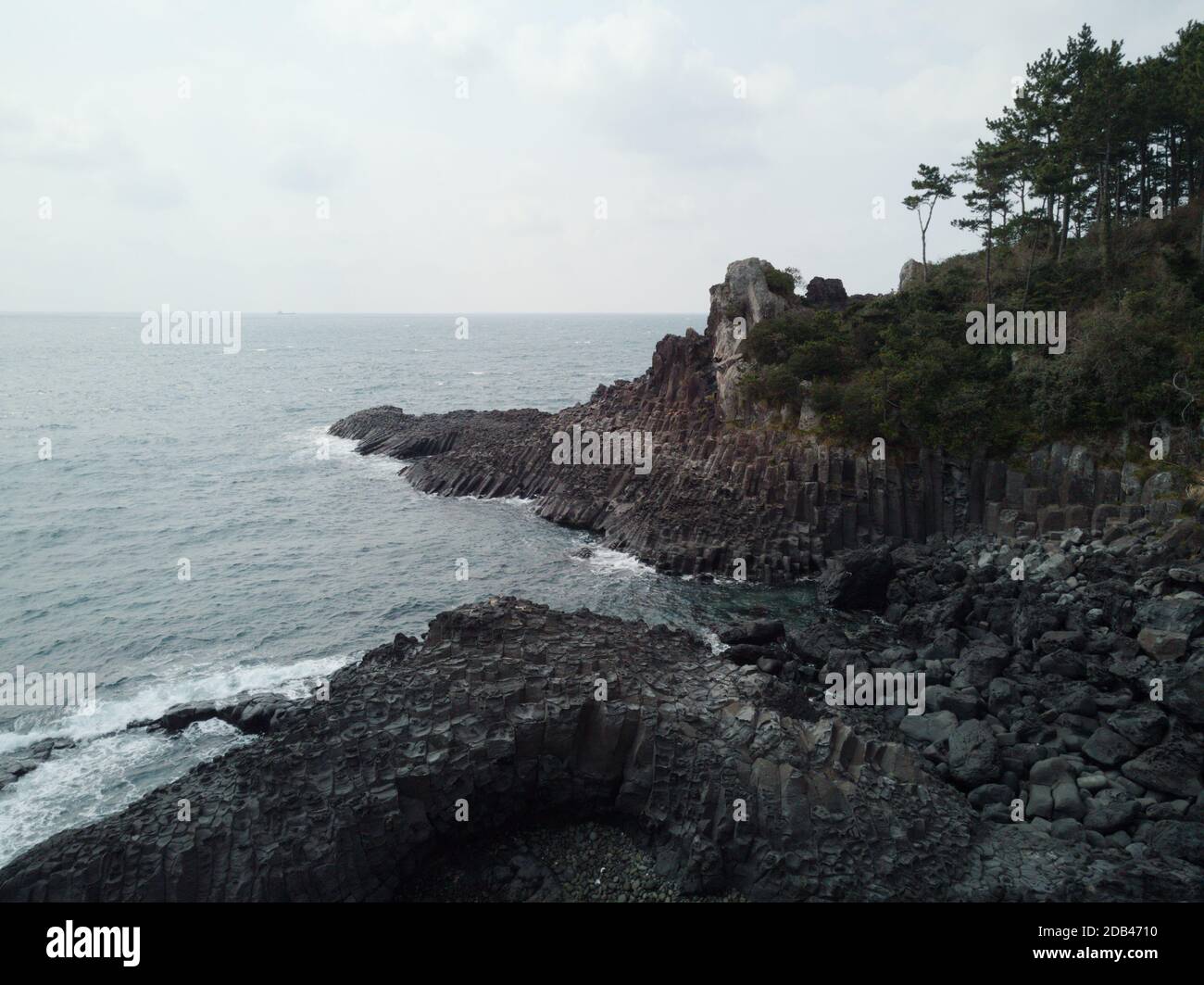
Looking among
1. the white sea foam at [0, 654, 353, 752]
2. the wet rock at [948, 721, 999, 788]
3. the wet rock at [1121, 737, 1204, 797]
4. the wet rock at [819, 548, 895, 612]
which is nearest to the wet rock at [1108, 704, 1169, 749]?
the wet rock at [1121, 737, 1204, 797]

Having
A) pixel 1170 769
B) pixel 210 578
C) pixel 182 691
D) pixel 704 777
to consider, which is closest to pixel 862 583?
pixel 1170 769

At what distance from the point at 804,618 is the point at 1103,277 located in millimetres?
30073

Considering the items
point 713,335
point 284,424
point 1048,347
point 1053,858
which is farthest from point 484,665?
point 284,424

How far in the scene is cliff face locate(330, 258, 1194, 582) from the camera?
3750 cm

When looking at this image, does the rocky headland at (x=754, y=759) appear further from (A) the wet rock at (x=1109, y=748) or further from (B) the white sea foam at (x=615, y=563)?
(B) the white sea foam at (x=615, y=563)

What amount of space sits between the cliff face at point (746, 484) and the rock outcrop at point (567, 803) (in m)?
17.7

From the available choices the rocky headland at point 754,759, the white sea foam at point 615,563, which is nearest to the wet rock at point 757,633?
the rocky headland at point 754,759

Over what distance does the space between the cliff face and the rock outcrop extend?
17700 millimetres

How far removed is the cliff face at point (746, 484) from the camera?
37.5m

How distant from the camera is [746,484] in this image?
1722 inches

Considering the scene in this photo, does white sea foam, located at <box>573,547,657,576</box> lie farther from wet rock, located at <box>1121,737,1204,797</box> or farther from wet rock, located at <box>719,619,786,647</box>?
wet rock, located at <box>1121,737,1204,797</box>

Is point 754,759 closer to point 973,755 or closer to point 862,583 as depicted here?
point 973,755

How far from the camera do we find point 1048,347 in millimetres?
42594

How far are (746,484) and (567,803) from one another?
26052 millimetres
